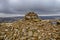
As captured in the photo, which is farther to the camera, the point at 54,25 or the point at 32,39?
the point at 54,25

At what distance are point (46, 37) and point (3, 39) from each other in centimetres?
580

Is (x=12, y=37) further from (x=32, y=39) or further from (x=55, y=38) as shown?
(x=55, y=38)

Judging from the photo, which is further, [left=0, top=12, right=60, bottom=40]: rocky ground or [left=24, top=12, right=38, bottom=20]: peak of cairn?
[left=24, top=12, right=38, bottom=20]: peak of cairn

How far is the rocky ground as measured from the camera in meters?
16.2

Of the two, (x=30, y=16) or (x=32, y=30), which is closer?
(x=32, y=30)

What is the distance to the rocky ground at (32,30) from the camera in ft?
53.2

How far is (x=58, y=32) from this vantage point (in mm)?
16688

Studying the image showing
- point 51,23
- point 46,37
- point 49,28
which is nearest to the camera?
point 46,37

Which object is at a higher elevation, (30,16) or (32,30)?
(30,16)

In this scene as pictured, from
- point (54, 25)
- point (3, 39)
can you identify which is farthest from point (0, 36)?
point (54, 25)

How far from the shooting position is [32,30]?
17125 millimetres

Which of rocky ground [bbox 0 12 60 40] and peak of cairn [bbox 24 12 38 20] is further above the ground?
peak of cairn [bbox 24 12 38 20]

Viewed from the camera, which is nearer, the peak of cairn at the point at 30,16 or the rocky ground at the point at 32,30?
the rocky ground at the point at 32,30

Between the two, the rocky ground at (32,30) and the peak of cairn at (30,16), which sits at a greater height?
the peak of cairn at (30,16)
